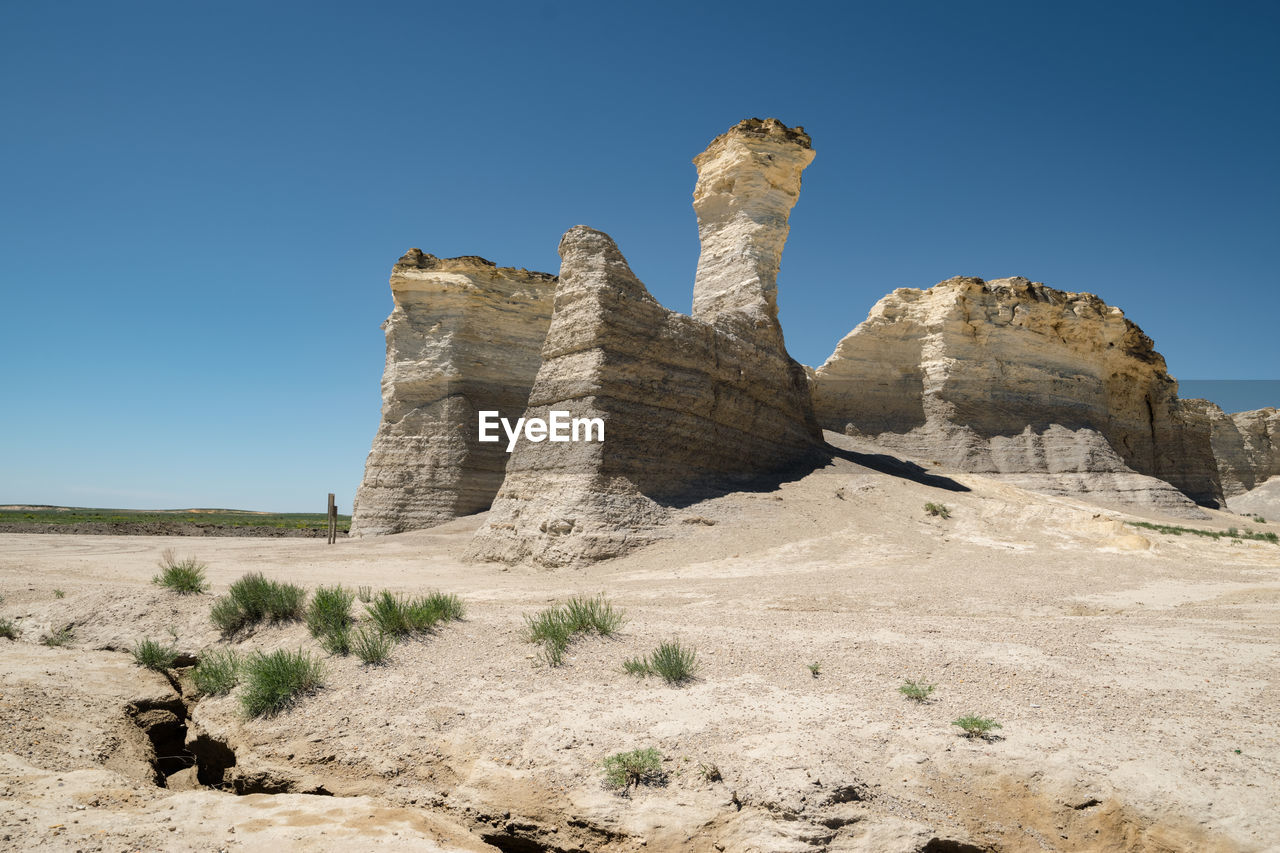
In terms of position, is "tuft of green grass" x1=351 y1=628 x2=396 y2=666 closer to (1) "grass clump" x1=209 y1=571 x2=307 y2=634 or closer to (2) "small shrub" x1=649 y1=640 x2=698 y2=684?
(1) "grass clump" x1=209 y1=571 x2=307 y2=634

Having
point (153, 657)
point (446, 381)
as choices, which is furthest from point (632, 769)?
point (446, 381)

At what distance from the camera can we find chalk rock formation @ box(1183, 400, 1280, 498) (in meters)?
42.8

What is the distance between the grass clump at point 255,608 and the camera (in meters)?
8.12

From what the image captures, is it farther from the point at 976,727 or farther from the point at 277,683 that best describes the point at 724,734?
the point at 277,683

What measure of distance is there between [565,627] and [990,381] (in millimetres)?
23968

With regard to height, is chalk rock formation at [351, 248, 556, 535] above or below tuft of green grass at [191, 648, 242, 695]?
above

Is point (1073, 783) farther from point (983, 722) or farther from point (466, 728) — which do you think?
point (466, 728)

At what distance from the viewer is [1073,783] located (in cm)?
379

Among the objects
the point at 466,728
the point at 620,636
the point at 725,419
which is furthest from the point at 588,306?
the point at 466,728

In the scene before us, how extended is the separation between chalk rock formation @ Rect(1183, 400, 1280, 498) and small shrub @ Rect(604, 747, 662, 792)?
5267 cm

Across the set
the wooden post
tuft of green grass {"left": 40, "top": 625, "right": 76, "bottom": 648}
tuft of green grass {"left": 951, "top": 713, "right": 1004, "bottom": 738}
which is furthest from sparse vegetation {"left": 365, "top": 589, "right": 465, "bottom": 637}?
the wooden post

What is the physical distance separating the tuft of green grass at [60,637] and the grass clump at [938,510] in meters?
15.7

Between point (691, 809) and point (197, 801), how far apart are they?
2980 millimetres

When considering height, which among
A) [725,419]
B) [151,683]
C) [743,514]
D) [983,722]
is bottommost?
[151,683]
